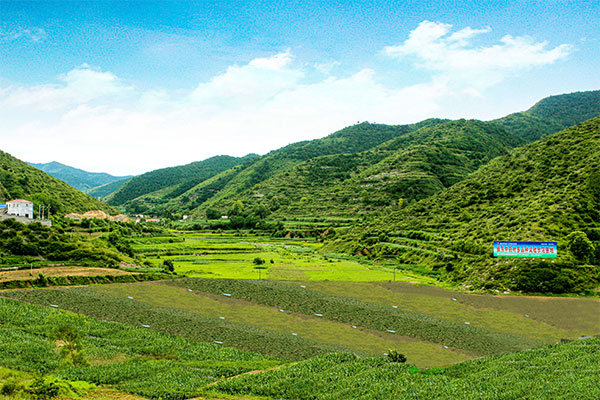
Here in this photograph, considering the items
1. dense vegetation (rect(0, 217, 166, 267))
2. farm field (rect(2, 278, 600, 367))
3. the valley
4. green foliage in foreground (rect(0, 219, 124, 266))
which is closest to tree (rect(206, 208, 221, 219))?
the valley

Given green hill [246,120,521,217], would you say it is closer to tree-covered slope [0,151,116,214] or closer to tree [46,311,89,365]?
tree-covered slope [0,151,116,214]

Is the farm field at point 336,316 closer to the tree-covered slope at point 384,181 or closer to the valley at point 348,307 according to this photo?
the valley at point 348,307

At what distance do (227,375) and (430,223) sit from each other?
202 feet

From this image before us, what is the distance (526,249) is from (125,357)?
43.4 meters

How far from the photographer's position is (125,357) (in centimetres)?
2847

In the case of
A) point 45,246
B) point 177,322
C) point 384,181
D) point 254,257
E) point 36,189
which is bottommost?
point 177,322

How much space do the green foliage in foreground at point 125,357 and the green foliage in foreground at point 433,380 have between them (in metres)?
2.58

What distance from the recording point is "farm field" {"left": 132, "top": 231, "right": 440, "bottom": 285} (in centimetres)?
5869

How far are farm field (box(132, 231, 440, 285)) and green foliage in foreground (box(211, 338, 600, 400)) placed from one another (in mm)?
26707

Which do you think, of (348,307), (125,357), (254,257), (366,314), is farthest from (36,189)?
(366,314)

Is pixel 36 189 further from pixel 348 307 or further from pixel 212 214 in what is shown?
pixel 348 307

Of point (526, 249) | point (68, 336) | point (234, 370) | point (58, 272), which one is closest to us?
point (234, 370)

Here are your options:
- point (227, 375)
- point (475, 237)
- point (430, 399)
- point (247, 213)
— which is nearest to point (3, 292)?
point (227, 375)

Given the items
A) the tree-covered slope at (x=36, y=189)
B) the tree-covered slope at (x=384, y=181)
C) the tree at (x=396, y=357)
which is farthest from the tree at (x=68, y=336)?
the tree-covered slope at (x=384, y=181)
